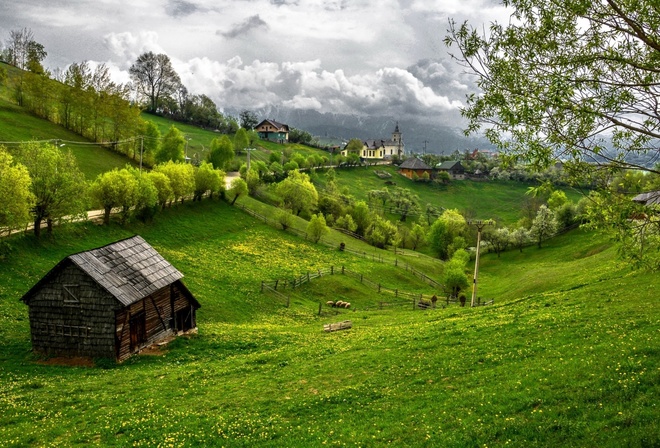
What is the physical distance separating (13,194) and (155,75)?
525ft

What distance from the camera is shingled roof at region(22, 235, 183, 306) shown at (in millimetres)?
28978

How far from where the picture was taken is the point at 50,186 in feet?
148

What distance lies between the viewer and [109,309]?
94.8ft

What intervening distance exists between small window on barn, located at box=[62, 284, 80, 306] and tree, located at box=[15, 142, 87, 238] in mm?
18642

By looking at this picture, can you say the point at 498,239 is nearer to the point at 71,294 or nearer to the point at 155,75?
the point at 71,294

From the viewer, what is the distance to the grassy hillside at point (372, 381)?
15523 millimetres

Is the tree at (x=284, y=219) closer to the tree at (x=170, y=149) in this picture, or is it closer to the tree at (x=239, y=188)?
the tree at (x=239, y=188)

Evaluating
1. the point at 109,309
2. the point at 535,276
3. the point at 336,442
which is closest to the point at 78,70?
the point at 109,309

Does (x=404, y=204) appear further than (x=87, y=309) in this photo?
Yes

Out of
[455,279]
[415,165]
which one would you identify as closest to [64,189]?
[455,279]

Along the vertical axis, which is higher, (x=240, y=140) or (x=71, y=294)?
(x=240, y=140)

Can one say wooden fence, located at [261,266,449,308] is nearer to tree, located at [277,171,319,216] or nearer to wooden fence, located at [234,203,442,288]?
wooden fence, located at [234,203,442,288]

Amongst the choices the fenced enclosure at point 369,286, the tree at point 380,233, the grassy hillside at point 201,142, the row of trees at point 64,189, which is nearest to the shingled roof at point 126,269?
the row of trees at point 64,189

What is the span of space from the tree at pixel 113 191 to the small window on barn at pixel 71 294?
3045 cm
